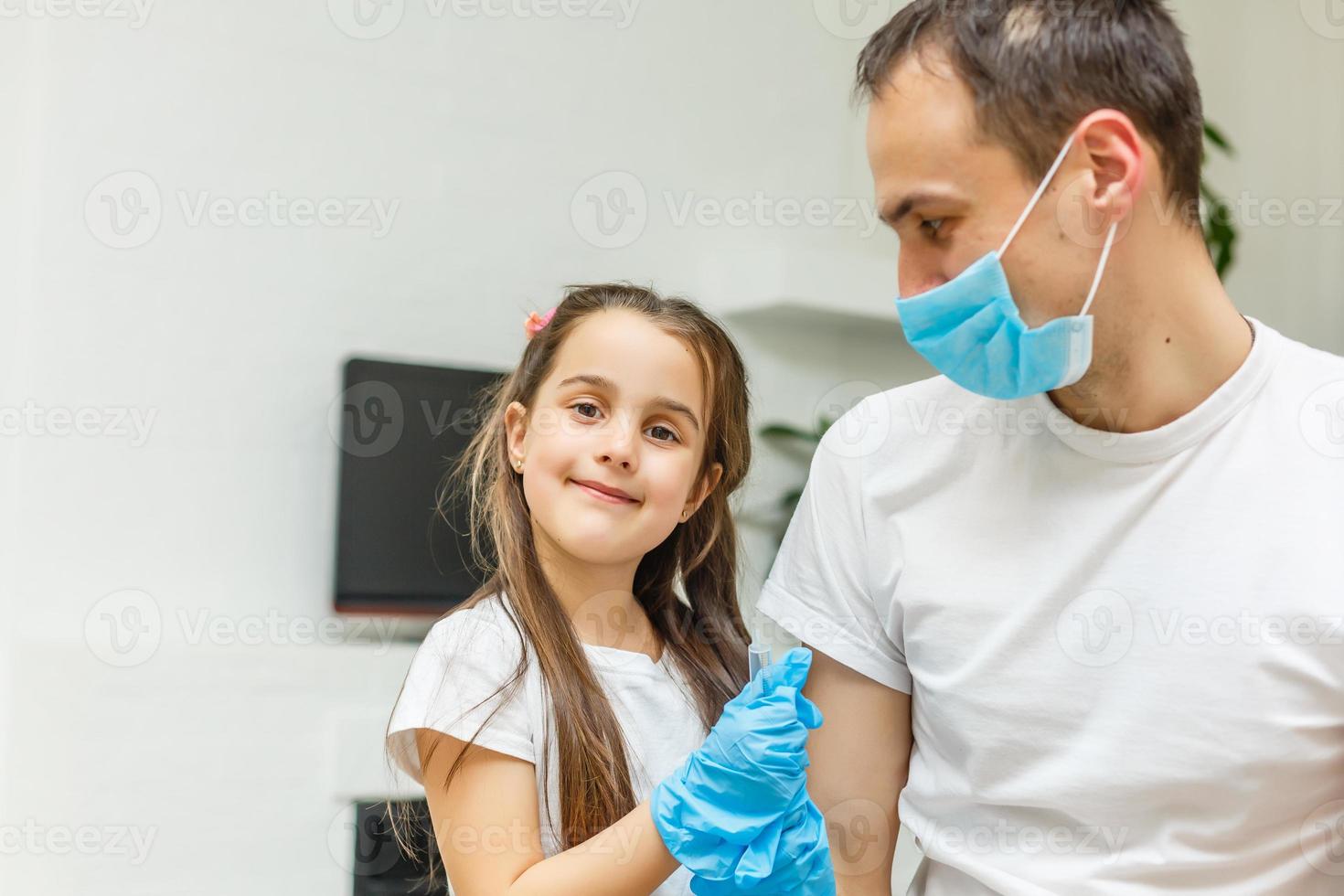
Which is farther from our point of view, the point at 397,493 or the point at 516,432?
the point at 397,493

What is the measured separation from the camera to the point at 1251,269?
3.77 metres

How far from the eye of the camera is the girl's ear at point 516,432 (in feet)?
4.55

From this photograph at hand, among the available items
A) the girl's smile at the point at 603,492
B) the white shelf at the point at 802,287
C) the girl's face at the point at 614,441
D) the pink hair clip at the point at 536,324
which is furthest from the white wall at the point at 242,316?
the girl's smile at the point at 603,492

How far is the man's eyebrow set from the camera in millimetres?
1107

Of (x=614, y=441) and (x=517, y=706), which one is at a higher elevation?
(x=614, y=441)

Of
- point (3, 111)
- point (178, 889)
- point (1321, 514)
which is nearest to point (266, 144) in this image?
point (3, 111)

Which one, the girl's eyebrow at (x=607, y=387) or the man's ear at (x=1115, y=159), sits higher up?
the man's ear at (x=1115, y=159)

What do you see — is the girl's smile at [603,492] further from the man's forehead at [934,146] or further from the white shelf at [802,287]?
the white shelf at [802,287]

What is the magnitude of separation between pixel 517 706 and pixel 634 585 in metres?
0.29

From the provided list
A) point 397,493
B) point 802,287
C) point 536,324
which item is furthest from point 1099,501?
point 802,287

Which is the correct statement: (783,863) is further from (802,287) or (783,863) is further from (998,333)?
(802,287)

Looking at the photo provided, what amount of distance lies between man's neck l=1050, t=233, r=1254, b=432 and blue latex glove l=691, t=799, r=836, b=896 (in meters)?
0.46

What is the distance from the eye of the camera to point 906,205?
112 centimetres

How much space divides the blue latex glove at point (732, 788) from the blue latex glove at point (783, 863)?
0.04 feet
